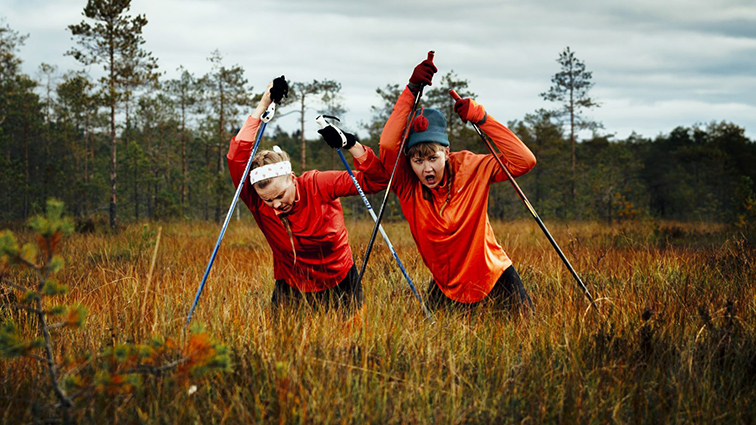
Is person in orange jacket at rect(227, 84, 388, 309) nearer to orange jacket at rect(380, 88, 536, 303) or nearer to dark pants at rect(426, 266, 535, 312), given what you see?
orange jacket at rect(380, 88, 536, 303)

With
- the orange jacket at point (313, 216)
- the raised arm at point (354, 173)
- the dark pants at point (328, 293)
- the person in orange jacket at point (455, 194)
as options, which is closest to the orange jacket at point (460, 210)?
the person in orange jacket at point (455, 194)

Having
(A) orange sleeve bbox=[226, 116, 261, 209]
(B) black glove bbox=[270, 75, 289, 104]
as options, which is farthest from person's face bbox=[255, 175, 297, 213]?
(B) black glove bbox=[270, 75, 289, 104]

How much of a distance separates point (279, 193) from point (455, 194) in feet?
4.51

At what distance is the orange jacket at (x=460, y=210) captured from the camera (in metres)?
3.64

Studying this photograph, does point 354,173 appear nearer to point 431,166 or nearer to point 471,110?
point 431,166

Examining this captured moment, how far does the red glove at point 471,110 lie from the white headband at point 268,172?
140cm

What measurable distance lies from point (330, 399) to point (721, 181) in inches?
1835

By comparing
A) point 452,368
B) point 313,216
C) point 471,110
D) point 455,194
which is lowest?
point 452,368

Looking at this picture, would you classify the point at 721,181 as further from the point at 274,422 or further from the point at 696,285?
the point at 274,422

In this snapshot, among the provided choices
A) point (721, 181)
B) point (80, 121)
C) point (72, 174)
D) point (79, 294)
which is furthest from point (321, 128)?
point (80, 121)

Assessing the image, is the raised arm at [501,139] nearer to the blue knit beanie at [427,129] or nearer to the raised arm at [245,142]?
the blue knit beanie at [427,129]

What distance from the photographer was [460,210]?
3668mm

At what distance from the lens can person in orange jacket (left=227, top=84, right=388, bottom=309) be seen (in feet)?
12.2

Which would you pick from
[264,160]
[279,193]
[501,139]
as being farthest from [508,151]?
[264,160]
